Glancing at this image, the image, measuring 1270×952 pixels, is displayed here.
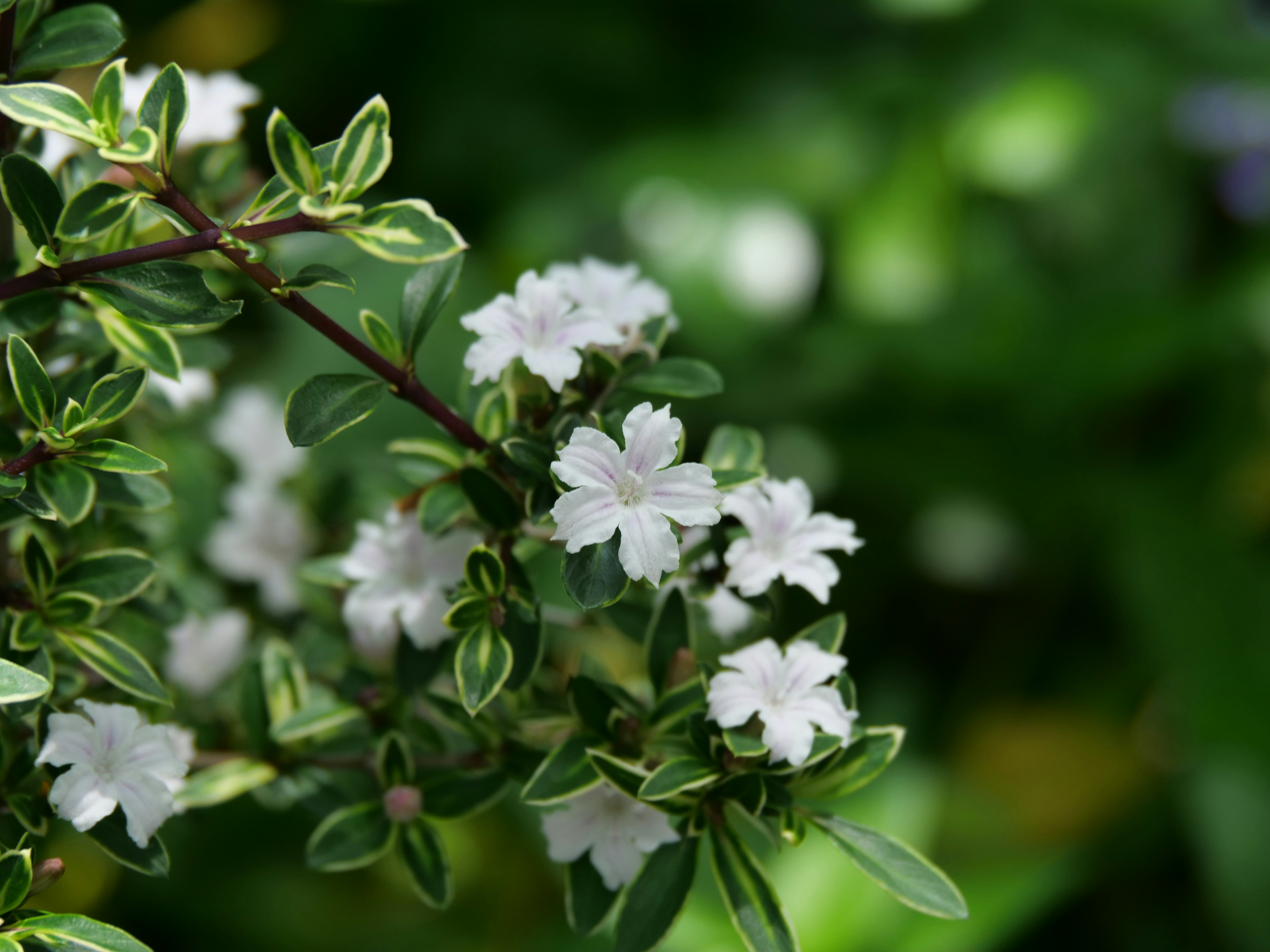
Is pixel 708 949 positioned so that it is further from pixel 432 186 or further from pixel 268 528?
pixel 432 186

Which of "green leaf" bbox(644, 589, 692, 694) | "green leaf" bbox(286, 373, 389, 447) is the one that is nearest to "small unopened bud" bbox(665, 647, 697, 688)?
"green leaf" bbox(644, 589, 692, 694)

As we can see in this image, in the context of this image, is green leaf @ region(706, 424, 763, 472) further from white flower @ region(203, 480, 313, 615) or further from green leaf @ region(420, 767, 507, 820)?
white flower @ region(203, 480, 313, 615)

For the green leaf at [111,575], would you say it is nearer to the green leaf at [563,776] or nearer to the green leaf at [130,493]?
the green leaf at [130,493]

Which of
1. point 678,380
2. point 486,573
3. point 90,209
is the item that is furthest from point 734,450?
point 90,209

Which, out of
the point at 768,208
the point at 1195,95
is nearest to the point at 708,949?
the point at 768,208

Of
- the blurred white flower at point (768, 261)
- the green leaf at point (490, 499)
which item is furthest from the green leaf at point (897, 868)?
the blurred white flower at point (768, 261)
